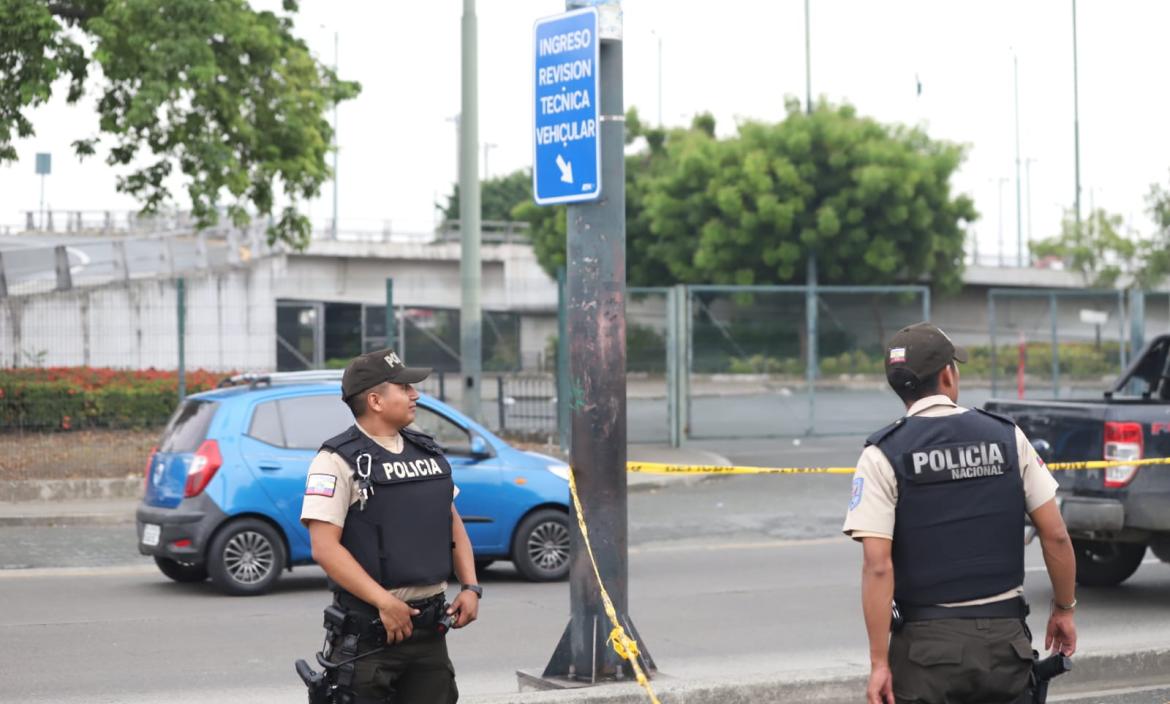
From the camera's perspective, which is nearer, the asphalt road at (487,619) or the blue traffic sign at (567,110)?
the blue traffic sign at (567,110)

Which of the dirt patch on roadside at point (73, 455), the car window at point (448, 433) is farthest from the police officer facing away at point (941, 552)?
the dirt patch on roadside at point (73, 455)

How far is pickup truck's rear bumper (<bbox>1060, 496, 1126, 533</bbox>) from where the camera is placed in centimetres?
959

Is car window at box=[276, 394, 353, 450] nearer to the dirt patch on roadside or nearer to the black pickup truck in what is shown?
the black pickup truck

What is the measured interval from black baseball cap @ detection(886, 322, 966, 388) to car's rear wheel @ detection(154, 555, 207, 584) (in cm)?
769

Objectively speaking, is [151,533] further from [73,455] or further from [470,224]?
[470,224]

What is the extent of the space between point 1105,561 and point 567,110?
20.3 ft

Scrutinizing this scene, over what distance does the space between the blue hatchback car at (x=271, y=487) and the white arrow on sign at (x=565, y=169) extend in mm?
3668

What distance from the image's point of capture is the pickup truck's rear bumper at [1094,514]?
31.5ft

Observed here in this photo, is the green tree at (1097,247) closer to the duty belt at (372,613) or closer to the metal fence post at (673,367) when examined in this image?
the metal fence post at (673,367)

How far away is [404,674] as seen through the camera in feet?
15.7

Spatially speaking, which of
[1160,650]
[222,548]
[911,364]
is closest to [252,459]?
[222,548]

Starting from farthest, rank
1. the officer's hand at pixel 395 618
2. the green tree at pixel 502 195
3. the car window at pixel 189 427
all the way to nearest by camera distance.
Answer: the green tree at pixel 502 195, the car window at pixel 189 427, the officer's hand at pixel 395 618

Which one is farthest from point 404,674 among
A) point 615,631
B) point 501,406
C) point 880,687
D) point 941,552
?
point 501,406

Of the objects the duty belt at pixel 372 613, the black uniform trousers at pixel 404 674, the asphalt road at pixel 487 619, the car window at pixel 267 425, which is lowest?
the asphalt road at pixel 487 619
